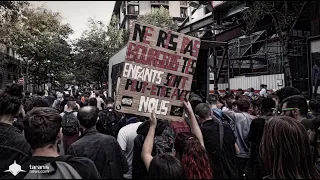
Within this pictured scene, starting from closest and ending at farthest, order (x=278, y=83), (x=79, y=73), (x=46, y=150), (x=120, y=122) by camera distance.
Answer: (x=46, y=150) → (x=120, y=122) → (x=278, y=83) → (x=79, y=73)

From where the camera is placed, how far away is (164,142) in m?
3.46

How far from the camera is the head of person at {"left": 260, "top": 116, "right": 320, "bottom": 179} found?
225cm

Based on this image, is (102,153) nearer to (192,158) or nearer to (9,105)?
(9,105)

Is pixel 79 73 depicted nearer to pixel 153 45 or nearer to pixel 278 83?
pixel 278 83

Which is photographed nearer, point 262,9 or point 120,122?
point 120,122

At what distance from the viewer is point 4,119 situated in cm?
333

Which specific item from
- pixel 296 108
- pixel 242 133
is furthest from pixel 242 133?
pixel 296 108

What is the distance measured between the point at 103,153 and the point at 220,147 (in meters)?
1.41

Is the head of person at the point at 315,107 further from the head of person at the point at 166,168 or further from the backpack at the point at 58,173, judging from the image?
the backpack at the point at 58,173

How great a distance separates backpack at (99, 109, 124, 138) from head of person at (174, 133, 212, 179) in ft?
11.6

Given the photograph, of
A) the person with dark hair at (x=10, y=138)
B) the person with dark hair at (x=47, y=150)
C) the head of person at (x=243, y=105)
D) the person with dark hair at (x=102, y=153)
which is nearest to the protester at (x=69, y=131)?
the person with dark hair at (x=102, y=153)

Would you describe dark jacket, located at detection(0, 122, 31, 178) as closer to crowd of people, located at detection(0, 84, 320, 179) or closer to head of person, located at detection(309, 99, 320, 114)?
crowd of people, located at detection(0, 84, 320, 179)

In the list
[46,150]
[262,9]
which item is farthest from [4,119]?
[262,9]

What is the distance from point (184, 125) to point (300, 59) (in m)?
15.7
